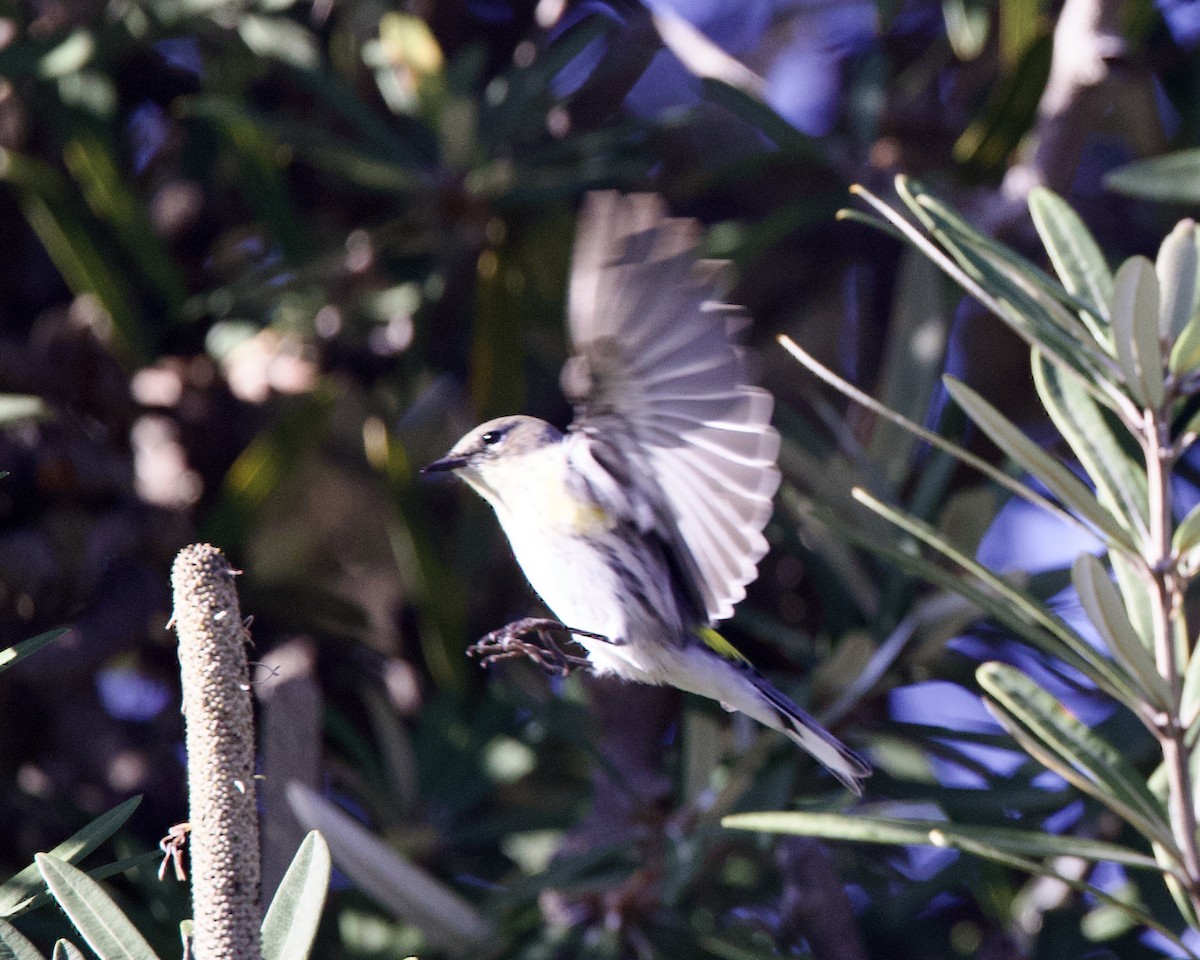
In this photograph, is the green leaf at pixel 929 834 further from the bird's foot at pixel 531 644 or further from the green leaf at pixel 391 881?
the green leaf at pixel 391 881

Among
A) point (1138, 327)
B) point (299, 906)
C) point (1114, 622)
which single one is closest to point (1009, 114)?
point (1138, 327)

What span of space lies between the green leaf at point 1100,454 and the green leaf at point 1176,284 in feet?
0.23

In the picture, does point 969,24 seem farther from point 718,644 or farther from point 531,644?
point 531,644

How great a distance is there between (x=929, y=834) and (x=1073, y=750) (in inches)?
4.8

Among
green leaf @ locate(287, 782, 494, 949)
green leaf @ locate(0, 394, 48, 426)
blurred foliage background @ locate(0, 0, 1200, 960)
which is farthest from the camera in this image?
blurred foliage background @ locate(0, 0, 1200, 960)

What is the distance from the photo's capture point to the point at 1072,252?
101 centimetres

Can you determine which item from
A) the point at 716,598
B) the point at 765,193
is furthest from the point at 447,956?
the point at 765,193

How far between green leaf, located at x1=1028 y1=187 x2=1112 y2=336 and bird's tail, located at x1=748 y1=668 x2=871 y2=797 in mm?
408

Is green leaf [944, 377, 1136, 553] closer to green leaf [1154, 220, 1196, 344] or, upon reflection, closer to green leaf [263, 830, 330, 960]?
green leaf [1154, 220, 1196, 344]

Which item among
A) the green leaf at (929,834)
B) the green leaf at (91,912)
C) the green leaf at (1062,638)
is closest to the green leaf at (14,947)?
the green leaf at (91,912)

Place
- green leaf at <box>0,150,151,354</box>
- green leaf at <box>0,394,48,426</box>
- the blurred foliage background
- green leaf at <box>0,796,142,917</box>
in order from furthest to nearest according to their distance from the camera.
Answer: green leaf at <box>0,150,151,354</box>
the blurred foliage background
green leaf at <box>0,394,48,426</box>
green leaf at <box>0,796,142,917</box>

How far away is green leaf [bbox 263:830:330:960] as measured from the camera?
0.74 metres

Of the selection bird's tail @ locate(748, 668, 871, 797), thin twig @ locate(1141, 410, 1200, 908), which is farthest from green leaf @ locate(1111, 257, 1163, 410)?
bird's tail @ locate(748, 668, 871, 797)

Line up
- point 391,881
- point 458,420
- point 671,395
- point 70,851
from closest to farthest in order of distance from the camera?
1. point 70,851
2. point 671,395
3. point 391,881
4. point 458,420
